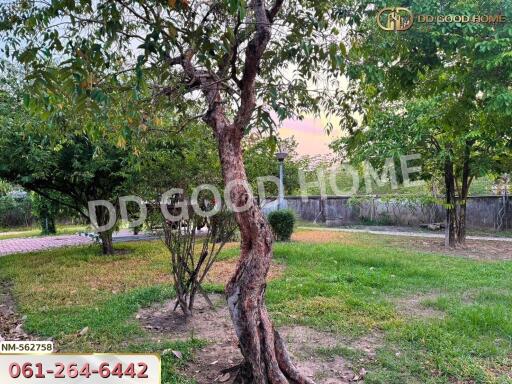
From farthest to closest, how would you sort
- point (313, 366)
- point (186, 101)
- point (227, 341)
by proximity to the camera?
point (227, 341) → point (186, 101) → point (313, 366)

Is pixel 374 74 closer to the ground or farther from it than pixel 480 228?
farther from it

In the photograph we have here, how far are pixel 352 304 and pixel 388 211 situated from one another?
12131 mm

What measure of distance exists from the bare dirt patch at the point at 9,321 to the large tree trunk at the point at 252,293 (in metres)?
2.34

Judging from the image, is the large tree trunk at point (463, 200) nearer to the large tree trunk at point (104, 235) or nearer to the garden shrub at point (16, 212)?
the large tree trunk at point (104, 235)

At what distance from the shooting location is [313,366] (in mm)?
3037

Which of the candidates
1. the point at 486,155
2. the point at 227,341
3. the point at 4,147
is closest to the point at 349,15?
the point at 227,341

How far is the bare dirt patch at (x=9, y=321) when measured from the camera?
3.80 metres

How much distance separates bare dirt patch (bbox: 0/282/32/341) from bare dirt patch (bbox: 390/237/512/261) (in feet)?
25.9

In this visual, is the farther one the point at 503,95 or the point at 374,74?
the point at 503,95

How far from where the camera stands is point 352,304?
447 cm

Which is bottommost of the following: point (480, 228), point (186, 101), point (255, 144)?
point (480, 228)

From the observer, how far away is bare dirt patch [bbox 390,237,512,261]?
818 centimetres

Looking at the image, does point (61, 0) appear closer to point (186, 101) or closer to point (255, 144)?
point (186, 101)

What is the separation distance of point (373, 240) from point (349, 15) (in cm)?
875
